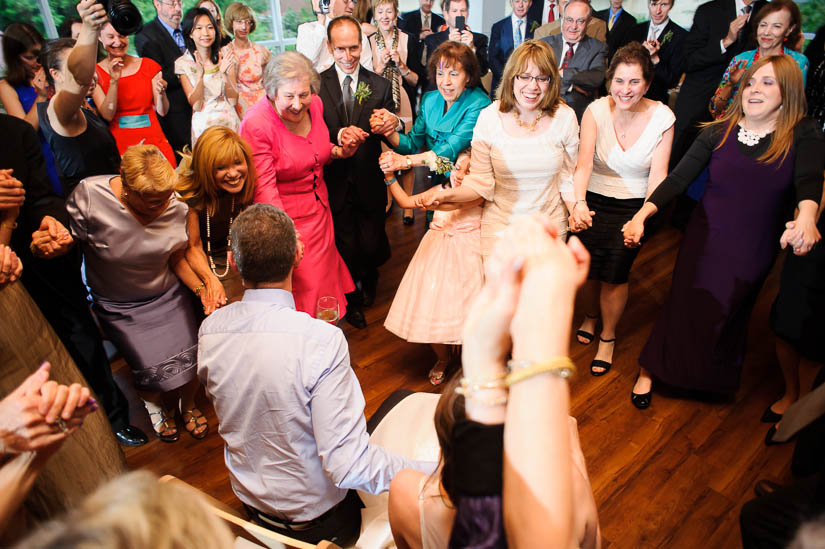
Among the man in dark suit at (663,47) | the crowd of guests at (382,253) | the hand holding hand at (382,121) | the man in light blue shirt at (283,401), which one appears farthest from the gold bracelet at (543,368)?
the man in dark suit at (663,47)

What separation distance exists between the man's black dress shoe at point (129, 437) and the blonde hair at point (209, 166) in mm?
1129

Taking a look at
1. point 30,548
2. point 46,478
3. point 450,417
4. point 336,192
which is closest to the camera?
point 30,548

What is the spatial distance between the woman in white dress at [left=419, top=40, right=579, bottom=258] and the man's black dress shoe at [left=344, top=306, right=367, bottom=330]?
1.06 metres

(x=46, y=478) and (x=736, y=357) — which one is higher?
(x=46, y=478)

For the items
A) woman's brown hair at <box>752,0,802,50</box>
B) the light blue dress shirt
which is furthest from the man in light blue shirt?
woman's brown hair at <box>752,0,802,50</box>

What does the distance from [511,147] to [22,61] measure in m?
2.87

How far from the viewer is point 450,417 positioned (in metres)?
0.76

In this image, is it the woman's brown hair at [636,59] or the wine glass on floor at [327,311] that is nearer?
the wine glass on floor at [327,311]

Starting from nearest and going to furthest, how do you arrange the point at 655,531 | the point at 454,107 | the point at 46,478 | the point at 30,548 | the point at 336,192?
the point at 30,548 < the point at 46,478 < the point at 655,531 < the point at 454,107 < the point at 336,192

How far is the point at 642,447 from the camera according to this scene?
236cm

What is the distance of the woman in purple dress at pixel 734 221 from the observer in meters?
1.98

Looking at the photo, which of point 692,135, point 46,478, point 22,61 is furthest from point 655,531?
point 22,61

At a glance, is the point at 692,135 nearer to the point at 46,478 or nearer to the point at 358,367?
the point at 358,367

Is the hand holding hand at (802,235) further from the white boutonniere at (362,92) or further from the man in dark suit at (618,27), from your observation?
the man in dark suit at (618,27)
